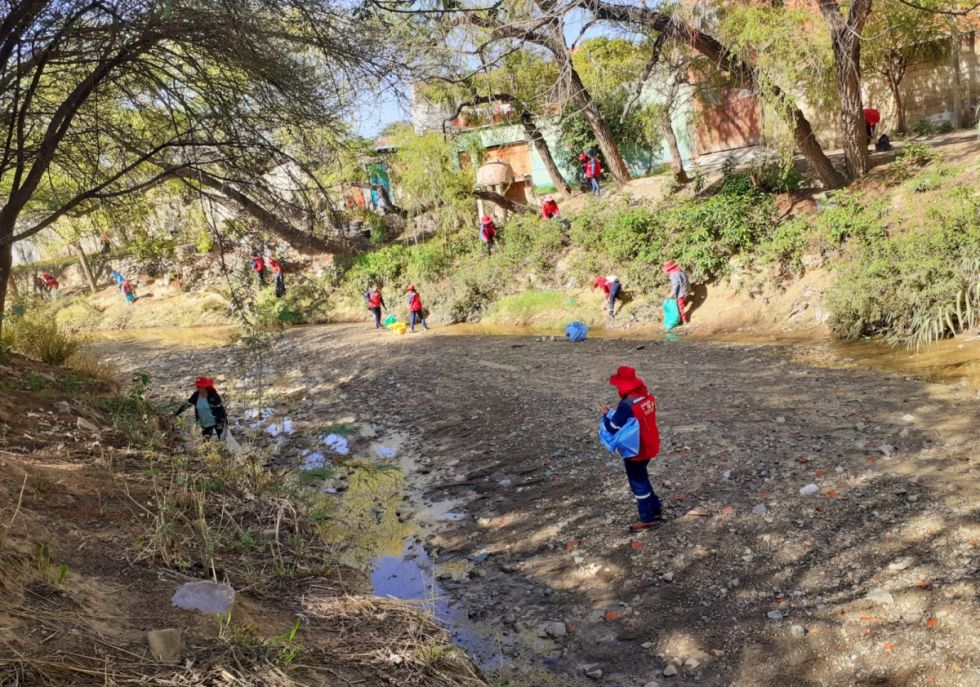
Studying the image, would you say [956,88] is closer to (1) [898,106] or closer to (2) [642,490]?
(1) [898,106]

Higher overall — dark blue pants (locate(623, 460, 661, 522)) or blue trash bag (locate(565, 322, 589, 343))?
blue trash bag (locate(565, 322, 589, 343))

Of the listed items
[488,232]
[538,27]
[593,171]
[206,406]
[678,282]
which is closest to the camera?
[206,406]

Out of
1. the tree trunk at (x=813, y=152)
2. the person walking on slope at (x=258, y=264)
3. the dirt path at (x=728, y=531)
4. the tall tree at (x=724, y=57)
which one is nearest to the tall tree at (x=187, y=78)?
the person walking on slope at (x=258, y=264)

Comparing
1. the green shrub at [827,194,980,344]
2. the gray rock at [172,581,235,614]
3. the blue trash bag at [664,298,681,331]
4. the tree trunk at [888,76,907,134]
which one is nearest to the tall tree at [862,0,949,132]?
the tree trunk at [888,76,907,134]

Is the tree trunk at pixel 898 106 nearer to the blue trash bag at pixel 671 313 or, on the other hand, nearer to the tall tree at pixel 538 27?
the tall tree at pixel 538 27

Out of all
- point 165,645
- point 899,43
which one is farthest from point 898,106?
point 165,645

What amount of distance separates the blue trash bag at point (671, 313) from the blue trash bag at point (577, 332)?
71.7 inches

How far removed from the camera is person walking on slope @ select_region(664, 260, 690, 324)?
1597 cm

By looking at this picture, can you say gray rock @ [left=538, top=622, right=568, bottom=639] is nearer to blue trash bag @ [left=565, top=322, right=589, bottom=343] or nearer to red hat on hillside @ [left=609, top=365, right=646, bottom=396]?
red hat on hillside @ [left=609, top=365, right=646, bottom=396]

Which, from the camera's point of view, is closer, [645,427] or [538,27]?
[645,427]

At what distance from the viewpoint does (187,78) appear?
7.82 m

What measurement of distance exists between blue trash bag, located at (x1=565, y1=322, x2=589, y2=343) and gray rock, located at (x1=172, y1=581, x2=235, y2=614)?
39.0ft

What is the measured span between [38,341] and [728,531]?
1226cm

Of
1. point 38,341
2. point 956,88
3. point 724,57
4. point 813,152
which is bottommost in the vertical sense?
point 38,341
